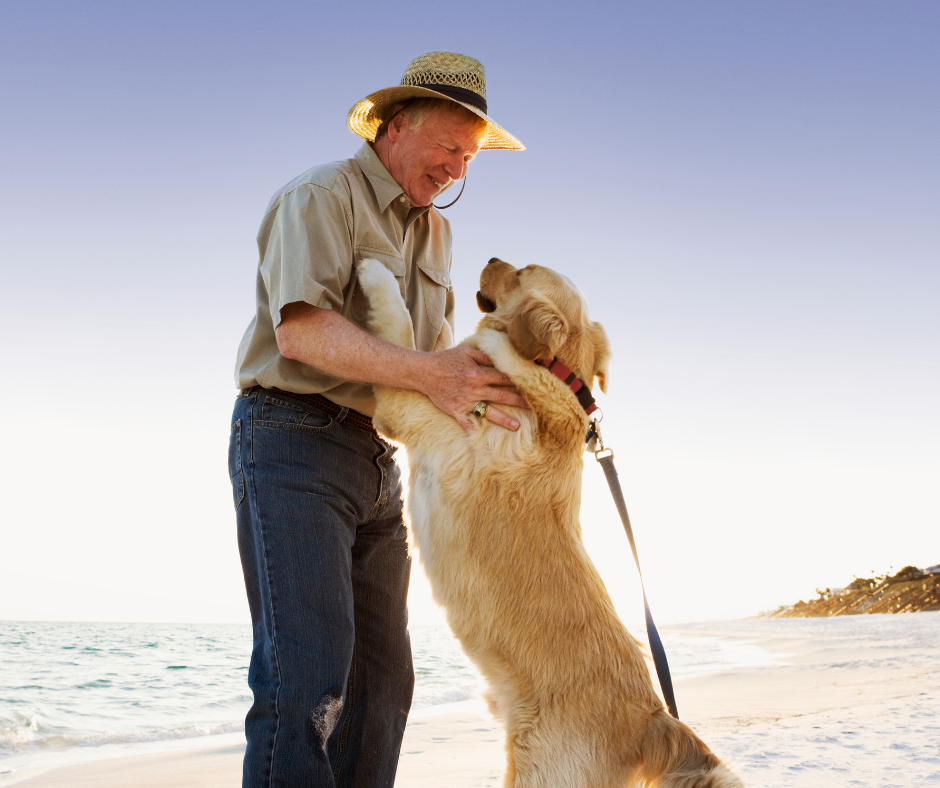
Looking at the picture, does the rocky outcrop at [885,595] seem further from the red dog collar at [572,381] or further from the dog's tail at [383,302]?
the dog's tail at [383,302]

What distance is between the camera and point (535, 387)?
8.54ft

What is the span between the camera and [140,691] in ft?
28.7

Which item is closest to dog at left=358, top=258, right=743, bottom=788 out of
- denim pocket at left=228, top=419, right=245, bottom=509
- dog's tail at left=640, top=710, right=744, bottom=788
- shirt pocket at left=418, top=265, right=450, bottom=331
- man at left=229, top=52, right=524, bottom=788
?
dog's tail at left=640, top=710, right=744, bottom=788

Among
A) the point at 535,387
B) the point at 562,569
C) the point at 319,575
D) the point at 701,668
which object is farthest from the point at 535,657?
the point at 701,668

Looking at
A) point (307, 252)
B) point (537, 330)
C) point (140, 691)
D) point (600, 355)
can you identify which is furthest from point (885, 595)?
point (307, 252)

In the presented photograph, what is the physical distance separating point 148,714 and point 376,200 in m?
6.80

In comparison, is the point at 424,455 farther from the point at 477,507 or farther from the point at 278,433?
the point at 278,433

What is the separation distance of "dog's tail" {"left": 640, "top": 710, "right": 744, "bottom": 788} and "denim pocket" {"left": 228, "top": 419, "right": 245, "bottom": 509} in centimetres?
140

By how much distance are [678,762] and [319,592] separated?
1124 millimetres

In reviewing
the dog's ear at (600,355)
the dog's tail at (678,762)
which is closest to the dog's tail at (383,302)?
the dog's ear at (600,355)

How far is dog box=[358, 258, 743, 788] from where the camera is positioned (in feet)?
7.00

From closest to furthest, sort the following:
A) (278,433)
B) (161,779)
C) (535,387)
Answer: (278,433), (535,387), (161,779)

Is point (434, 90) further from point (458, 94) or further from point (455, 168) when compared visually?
point (455, 168)

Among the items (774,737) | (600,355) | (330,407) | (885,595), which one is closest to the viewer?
(330,407)
